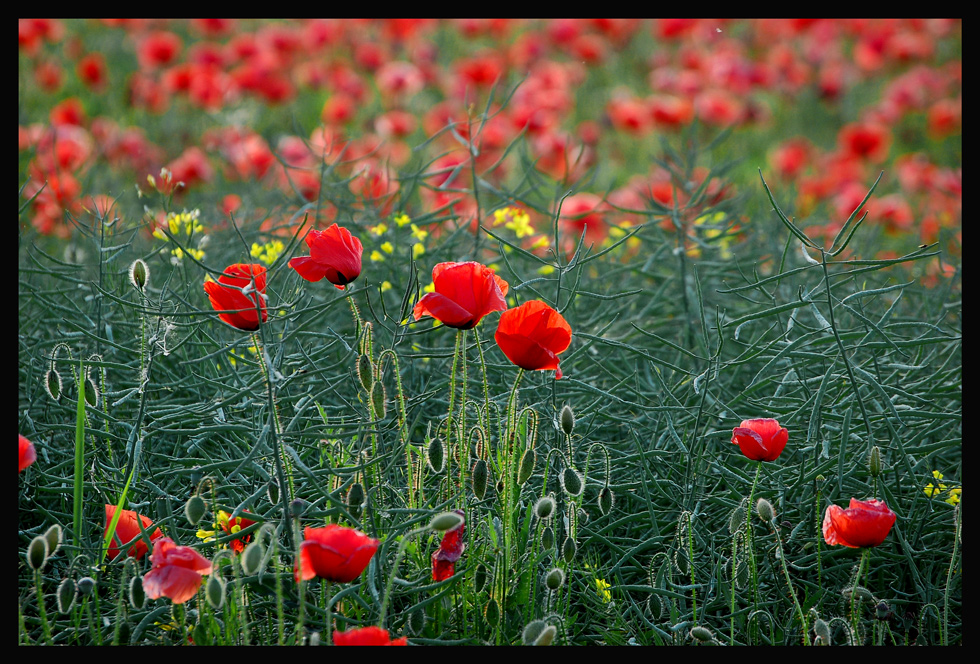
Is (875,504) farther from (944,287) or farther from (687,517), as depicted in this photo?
(944,287)

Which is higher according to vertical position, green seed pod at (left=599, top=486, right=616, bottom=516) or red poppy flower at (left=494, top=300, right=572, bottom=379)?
red poppy flower at (left=494, top=300, right=572, bottom=379)

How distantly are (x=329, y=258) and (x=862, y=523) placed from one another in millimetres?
695

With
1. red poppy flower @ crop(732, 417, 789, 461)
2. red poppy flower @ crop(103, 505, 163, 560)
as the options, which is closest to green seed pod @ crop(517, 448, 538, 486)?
red poppy flower @ crop(732, 417, 789, 461)

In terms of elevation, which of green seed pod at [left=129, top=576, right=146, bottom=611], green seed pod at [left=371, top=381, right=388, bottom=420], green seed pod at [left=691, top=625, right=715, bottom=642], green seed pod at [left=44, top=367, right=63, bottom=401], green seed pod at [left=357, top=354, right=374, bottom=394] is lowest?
green seed pod at [left=691, top=625, right=715, bottom=642]

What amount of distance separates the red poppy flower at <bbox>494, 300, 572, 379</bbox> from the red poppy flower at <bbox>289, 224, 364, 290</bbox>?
0.66 feet

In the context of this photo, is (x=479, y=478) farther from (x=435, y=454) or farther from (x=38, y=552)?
(x=38, y=552)

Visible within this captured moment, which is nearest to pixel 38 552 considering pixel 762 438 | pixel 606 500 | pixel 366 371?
pixel 366 371

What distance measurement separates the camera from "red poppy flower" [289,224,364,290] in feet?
3.43

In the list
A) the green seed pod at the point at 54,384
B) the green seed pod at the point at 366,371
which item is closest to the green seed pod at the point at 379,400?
the green seed pod at the point at 366,371

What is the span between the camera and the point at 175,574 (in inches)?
35.5

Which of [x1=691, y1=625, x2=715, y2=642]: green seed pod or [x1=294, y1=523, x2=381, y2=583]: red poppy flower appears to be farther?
[x1=691, y1=625, x2=715, y2=642]: green seed pod

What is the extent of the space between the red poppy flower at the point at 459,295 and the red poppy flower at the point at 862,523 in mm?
479

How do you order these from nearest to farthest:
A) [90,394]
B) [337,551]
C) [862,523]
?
1. [337,551]
2. [862,523]
3. [90,394]

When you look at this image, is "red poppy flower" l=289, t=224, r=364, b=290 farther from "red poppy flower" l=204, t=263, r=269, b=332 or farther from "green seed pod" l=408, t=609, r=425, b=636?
"green seed pod" l=408, t=609, r=425, b=636
